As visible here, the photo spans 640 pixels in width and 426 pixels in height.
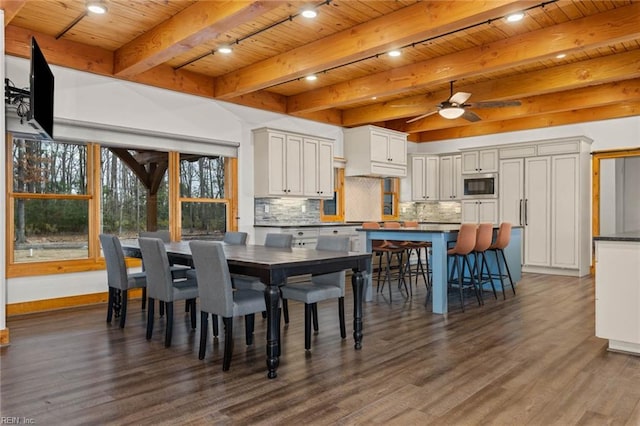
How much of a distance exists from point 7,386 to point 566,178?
25.8ft

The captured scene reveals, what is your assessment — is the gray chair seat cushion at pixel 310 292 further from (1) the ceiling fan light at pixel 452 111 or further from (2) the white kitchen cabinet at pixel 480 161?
(2) the white kitchen cabinet at pixel 480 161

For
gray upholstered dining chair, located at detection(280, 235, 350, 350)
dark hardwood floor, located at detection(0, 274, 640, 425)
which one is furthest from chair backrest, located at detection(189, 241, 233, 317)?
gray upholstered dining chair, located at detection(280, 235, 350, 350)

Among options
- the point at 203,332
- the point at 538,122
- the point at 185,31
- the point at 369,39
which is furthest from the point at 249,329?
the point at 538,122

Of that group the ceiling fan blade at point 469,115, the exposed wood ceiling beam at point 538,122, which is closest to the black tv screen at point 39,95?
the ceiling fan blade at point 469,115

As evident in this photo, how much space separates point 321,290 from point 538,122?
21.9 ft

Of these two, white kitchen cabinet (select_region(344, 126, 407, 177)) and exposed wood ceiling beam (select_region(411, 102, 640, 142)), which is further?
white kitchen cabinet (select_region(344, 126, 407, 177))

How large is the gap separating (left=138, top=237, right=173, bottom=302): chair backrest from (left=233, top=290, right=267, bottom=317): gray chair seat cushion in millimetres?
616

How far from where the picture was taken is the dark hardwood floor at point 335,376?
2.43 m

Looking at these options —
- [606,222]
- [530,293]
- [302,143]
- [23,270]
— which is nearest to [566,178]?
[606,222]

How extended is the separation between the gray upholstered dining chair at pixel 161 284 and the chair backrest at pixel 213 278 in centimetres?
50

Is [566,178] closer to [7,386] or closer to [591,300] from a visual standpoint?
[591,300]

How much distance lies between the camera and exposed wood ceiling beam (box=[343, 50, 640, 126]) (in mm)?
5555

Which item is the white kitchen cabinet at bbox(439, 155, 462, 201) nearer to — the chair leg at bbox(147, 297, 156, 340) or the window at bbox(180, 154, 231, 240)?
the window at bbox(180, 154, 231, 240)

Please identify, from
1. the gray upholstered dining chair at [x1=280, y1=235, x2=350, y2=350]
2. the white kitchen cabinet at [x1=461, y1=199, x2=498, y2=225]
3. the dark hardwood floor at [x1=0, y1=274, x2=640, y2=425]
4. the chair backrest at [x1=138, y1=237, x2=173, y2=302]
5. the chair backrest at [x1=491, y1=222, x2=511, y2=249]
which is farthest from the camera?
the white kitchen cabinet at [x1=461, y1=199, x2=498, y2=225]
